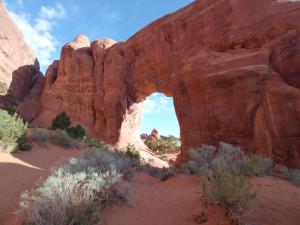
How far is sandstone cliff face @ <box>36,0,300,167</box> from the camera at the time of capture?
10.7 meters

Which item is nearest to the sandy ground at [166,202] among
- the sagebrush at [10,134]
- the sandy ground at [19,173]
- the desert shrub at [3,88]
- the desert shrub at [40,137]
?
the sandy ground at [19,173]

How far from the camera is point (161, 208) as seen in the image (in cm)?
522

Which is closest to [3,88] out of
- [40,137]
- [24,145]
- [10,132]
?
[40,137]

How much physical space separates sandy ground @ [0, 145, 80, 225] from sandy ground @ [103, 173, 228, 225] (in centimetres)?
171

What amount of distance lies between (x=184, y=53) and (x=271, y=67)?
5.94 m

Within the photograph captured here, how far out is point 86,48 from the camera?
26.8 metres

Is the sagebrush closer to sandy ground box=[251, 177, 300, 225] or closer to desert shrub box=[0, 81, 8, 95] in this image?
sandy ground box=[251, 177, 300, 225]

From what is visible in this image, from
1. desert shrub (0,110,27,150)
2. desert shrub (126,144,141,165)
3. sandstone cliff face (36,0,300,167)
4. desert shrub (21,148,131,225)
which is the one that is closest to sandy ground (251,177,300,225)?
desert shrub (21,148,131,225)

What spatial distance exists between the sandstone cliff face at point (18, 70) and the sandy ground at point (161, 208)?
22173mm

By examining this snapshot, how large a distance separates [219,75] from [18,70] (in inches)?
878

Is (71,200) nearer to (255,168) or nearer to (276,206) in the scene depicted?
(276,206)

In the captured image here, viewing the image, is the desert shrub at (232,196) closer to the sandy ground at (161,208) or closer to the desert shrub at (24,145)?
the sandy ground at (161,208)

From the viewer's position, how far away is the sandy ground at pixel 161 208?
4.47 meters

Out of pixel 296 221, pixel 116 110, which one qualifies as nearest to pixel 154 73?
pixel 116 110
